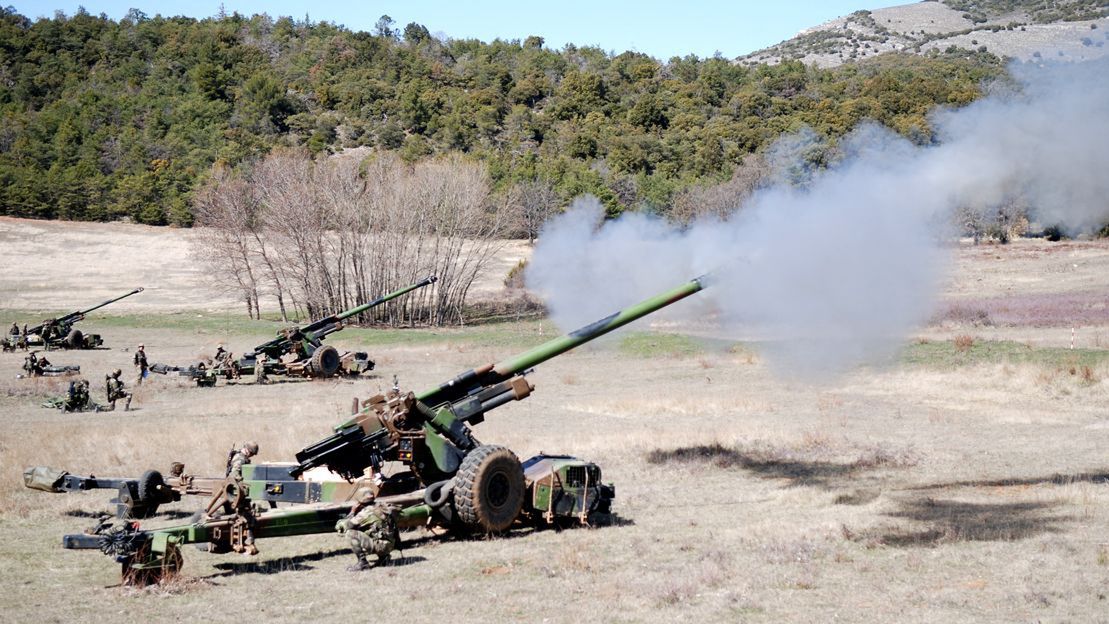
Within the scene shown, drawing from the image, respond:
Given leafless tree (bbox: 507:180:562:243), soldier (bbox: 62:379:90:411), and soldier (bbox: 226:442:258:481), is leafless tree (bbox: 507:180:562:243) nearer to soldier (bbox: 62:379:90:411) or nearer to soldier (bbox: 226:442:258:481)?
soldier (bbox: 62:379:90:411)

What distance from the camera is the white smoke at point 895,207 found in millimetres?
19016

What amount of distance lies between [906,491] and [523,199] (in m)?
43.8

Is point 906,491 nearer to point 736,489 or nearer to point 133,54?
point 736,489

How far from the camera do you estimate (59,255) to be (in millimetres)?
75125

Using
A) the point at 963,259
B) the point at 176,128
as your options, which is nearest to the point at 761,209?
the point at 963,259

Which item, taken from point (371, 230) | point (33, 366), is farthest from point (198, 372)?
point (371, 230)

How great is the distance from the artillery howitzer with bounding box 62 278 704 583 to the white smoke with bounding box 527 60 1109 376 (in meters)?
4.74

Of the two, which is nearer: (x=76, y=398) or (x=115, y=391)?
(x=76, y=398)

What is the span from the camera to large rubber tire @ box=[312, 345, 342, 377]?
34.8 meters

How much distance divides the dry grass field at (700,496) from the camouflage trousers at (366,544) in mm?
326

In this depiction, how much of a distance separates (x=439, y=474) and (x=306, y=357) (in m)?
21.4

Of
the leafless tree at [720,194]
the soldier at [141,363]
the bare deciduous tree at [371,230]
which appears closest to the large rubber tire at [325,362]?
the soldier at [141,363]

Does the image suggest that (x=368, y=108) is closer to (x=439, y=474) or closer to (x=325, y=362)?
(x=325, y=362)

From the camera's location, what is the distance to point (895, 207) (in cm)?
1964
